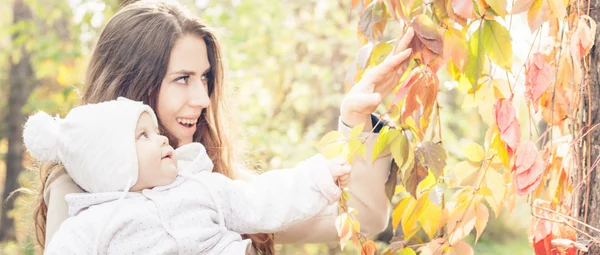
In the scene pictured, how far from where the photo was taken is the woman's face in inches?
63.4

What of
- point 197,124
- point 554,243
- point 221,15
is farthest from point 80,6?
point 554,243

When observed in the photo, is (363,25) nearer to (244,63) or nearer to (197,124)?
(197,124)

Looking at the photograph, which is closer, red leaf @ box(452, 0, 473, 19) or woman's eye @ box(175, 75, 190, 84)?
red leaf @ box(452, 0, 473, 19)

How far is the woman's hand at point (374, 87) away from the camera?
123 cm

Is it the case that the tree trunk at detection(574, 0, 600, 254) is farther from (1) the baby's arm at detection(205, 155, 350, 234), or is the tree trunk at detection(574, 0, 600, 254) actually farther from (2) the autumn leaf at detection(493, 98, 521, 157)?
(1) the baby's arm at detection(205, 155, 350, 234)

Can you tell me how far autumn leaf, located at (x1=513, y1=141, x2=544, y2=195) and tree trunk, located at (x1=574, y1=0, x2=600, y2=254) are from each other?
102mm

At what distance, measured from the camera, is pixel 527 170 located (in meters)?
1.09

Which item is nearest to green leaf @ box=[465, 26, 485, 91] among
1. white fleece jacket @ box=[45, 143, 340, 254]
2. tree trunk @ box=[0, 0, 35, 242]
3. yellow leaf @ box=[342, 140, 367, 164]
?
yellow leaf @ box=[342, 140, 367, 164]

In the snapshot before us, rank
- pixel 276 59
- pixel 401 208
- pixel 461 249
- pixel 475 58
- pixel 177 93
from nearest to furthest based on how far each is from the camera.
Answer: pixel 475 58
pixel 461 249
pixel 401 208
pixel 177 93
pixel 276 59

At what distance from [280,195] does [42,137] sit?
50cm

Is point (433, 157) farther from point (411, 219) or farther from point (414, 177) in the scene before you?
point (411, 219)

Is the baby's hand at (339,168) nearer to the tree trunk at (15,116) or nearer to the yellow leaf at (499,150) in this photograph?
the yellow leaf at (499,150)

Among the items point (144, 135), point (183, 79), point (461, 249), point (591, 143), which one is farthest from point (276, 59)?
point (591, 143)

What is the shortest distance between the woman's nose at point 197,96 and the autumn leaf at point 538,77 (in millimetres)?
771
